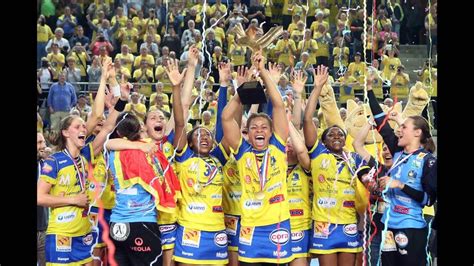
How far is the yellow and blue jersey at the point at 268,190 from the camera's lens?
8773mm

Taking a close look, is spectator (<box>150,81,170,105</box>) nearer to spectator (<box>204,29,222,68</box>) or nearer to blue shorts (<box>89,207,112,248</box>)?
spectator (<box>204,29,222,68</box>)

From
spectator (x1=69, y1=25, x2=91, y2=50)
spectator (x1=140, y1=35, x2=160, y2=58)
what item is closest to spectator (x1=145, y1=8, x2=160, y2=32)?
spectator (x1=140, y1=35, x2=160, y2=58)

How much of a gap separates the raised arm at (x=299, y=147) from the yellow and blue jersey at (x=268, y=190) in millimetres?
277

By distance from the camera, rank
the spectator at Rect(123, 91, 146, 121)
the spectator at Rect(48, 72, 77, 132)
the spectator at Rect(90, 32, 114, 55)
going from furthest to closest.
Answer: the spectator at Rect(90, 32, 114, 55), the spectator at Rect(48, 72, 77, 132), the spectator at Rect(123, 91, 146, 121)

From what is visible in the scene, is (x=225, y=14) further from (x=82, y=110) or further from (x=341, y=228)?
(x=341, y=228)

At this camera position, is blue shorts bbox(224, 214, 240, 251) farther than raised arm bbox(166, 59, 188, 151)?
Yes

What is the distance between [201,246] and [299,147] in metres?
1.15

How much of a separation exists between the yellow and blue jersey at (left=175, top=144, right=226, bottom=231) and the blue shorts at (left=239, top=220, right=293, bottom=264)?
0.38 meters

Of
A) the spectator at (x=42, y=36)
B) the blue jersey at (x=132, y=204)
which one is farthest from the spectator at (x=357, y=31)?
the blue jersey at (x=132, y=204)

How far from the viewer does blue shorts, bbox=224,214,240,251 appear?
922 cm

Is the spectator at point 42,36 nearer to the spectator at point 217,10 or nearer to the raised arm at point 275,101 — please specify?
the spectator at point 217,10

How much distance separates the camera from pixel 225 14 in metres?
16.2
